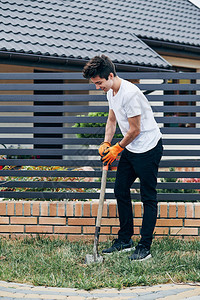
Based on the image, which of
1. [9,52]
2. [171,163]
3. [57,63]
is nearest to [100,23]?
[57,63]

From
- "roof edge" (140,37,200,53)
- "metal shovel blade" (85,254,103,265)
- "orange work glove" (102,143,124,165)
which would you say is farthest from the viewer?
"roof edge" (140,37,200,53)

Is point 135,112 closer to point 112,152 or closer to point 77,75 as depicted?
point 112,152

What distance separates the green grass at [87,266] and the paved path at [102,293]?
0.19ft

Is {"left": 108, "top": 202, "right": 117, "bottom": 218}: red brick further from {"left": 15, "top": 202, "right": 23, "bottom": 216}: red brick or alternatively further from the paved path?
the paved path

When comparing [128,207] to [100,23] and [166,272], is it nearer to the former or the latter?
[166,272]

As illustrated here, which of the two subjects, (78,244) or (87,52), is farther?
(87,52)

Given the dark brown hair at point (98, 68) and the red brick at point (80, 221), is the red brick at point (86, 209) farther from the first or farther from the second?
the dark brown hair at point (98, 68)

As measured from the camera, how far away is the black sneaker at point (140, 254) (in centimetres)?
326

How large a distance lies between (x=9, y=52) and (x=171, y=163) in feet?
14.1

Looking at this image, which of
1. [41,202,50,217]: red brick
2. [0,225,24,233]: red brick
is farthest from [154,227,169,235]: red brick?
[0,225,24,233]: red brick

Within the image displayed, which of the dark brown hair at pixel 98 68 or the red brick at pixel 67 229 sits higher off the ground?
the dark brown hair at pixel 98 68

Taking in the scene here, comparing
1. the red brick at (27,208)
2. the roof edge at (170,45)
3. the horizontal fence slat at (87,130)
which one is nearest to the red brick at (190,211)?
the horizontal fence slat at (87,130)

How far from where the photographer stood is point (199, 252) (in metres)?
3.54

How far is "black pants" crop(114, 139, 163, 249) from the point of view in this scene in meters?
3.39
